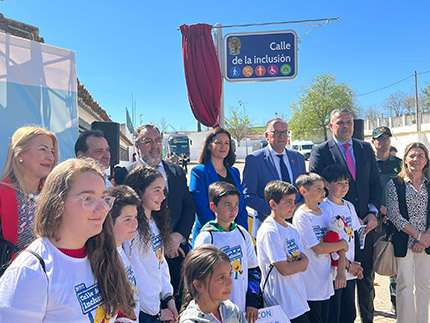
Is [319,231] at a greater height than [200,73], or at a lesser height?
lesser

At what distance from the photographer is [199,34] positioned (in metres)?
4.88

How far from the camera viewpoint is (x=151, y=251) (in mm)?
2367

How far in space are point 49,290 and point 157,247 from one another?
122cm

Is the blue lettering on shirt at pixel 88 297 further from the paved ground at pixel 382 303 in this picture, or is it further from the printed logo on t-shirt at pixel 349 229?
the paved ground at pixel 382 303

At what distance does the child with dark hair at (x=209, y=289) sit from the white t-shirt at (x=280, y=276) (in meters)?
0.74

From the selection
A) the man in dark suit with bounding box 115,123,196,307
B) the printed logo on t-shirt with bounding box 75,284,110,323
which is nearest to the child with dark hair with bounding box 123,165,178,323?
the man in dark suit with bounding box 115,123,196,307

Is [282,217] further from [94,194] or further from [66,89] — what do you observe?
[66,89]

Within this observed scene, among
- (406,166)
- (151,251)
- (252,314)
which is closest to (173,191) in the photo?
(151,251)

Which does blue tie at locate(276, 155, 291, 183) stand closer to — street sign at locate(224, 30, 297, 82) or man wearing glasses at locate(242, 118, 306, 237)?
man wearing glasses at locate(242, 118, 306, 237)

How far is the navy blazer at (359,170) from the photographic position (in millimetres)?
3730

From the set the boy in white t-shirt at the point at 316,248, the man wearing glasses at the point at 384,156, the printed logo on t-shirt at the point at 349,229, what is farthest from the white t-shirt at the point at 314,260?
the man wearing glasses at the point at 384,156

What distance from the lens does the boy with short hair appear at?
2.53m

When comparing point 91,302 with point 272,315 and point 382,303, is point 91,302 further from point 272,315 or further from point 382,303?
point 382,303

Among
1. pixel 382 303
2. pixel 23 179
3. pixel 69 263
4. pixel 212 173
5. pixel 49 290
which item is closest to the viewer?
pixel 49 290
